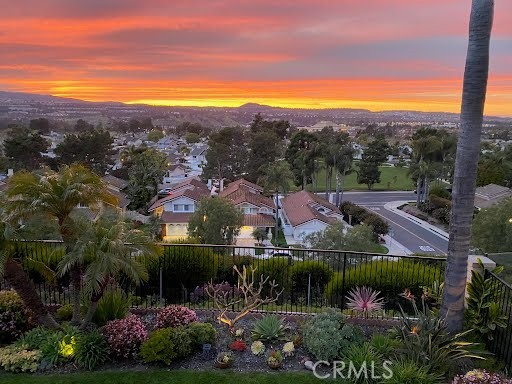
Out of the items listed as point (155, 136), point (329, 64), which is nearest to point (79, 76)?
point (329, 64)

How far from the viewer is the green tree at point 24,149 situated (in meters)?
46.7

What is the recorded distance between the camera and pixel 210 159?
53.7 m

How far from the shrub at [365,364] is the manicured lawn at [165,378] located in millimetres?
536

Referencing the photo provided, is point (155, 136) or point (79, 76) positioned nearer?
point (79, 76)

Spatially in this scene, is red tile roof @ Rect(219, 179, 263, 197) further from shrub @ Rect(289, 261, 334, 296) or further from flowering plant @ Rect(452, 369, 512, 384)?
flowering plant @ Rect(452, 369, 512, 384)

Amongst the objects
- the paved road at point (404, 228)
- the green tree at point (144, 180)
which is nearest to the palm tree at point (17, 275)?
the paved road at point (404, 228)

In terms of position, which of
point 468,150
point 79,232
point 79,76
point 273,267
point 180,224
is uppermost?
point 79,76

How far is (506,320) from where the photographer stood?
266 inches

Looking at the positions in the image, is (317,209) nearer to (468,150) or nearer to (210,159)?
(210,159)

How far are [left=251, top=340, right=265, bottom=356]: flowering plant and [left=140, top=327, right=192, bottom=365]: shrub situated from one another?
104cm

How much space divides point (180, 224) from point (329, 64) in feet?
57.3

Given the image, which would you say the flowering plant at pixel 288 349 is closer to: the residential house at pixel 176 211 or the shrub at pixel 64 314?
the shrub at pixel 64 314
